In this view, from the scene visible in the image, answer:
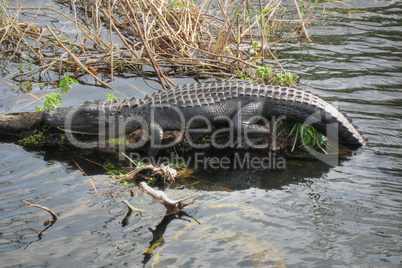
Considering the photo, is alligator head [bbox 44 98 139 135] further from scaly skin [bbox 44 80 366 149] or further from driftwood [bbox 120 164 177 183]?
driftwood [bbox 120 164 177 183]

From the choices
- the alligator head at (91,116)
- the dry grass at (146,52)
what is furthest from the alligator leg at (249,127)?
the dry grass at (146,52)

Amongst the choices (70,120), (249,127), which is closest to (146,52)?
(70,120)

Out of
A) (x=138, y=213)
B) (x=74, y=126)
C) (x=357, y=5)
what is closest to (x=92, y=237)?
(x=138, y=213)

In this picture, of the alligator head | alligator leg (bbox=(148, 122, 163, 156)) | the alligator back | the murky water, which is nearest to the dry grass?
the alligator back

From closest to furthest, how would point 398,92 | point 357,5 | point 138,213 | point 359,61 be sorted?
point 138,213, point 398,92, point 359,61, point 357,5

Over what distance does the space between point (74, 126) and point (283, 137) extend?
282cm

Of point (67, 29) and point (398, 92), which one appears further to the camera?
point (67, 29)

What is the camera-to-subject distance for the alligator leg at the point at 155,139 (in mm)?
5137

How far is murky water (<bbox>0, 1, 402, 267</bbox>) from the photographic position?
137 inches

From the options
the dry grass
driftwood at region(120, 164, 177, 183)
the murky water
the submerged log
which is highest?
the dry grass

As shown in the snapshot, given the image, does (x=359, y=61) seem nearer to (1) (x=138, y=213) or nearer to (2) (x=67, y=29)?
(1) (x=138, y=213)

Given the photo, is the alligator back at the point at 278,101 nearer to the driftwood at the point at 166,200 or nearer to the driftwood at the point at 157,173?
the driftwood at the point at 157,173

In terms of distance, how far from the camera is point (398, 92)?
6723 mm

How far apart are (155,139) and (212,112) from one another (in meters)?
0.85
